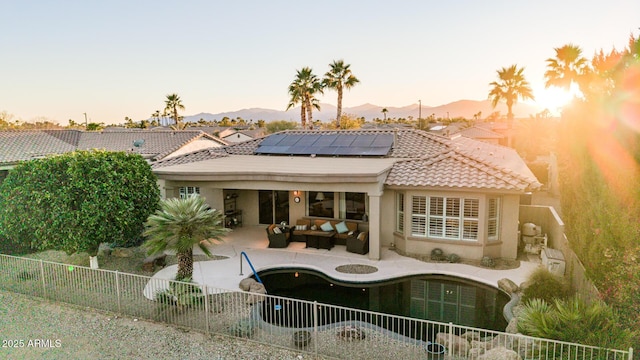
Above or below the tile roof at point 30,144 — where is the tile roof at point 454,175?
below

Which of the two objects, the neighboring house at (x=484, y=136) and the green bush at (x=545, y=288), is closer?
the green bush at (x=545, y=288)

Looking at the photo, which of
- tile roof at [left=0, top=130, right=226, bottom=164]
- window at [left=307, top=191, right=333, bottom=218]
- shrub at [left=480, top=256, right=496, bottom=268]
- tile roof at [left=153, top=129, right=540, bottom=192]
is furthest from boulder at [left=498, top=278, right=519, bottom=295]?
tile roof at [left=0, top=130, right=226, bottom=164]

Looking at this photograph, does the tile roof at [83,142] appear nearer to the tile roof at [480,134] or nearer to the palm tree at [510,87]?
the tile roof at [480,134]

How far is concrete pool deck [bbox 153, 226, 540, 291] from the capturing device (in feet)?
47.1

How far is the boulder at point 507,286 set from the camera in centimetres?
1270

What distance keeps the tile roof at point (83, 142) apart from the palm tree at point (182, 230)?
41.1 feet

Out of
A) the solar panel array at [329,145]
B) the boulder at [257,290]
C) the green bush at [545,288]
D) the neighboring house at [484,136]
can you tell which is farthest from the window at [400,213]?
the neighboring house at [484,136]

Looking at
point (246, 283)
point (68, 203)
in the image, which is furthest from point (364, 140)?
point (68, 203)

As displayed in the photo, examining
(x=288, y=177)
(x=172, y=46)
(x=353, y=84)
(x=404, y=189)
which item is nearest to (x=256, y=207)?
(x=288, y=177)

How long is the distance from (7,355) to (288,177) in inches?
416

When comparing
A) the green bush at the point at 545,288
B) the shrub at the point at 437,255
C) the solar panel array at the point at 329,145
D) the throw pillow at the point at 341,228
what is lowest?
the shrub at the point at 437,255

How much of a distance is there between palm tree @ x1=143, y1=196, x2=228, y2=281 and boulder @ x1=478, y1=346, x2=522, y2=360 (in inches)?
335

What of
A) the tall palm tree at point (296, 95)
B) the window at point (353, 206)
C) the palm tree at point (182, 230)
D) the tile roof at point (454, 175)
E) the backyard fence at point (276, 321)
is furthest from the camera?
the tall palm tree at point (296, 95)

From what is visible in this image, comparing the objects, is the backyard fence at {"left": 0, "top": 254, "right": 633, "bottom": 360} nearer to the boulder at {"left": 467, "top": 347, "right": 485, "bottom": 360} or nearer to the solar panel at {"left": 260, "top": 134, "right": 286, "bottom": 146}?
the boulder at {"left": 467, "top": 347, "right": 485, "bottom": 360}
